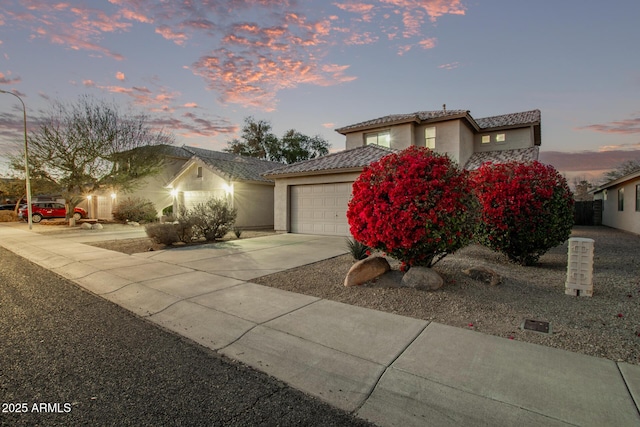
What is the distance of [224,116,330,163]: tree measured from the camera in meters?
40.1

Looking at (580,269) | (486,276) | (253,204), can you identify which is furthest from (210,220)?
(580,269)

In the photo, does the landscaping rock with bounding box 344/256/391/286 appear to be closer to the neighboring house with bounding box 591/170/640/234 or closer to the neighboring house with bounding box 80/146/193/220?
the neighboring house with bounding box 591/170/640/234

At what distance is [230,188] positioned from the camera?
17.9 metres

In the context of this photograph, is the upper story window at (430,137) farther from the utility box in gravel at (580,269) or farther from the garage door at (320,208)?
the utility box in gravel at (580,269)

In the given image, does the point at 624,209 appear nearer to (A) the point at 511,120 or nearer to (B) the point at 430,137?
(A) the point at 511,120

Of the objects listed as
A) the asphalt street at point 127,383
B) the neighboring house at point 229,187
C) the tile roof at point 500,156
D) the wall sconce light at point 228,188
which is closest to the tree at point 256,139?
the neighboring house at point 229,187

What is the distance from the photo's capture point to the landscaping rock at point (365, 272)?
597 centimetres

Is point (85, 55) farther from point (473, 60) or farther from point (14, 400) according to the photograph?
point (473, 60)

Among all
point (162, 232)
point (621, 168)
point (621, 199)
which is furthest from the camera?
point (621, 168)

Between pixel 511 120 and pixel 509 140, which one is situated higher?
pixel 511 120

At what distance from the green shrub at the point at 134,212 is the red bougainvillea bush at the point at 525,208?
2282cm

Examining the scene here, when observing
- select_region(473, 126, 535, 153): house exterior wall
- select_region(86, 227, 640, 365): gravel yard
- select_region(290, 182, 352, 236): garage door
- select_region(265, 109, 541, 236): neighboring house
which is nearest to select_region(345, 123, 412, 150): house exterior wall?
select_region(265, 109, 541, 236): neighboring house

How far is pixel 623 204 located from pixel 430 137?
35.6 feet

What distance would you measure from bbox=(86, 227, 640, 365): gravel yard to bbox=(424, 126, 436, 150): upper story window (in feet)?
38.5
